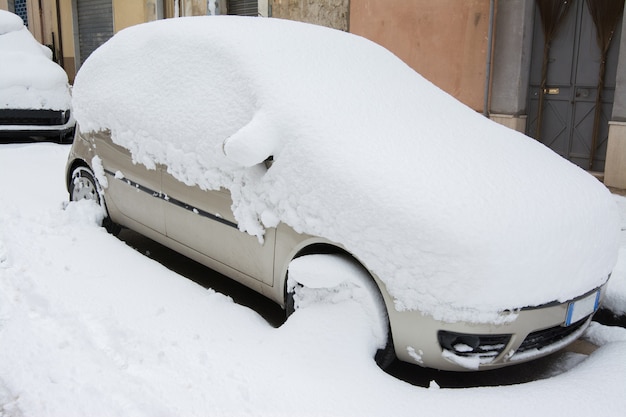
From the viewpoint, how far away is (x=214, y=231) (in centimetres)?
360

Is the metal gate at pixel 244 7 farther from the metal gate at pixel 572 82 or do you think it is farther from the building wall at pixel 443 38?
the metal gate at pixel 572 82

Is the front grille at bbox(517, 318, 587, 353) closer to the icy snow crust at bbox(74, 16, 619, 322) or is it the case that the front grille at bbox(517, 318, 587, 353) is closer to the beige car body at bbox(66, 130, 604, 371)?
the beige car body at bbox(66, 130, 604, 371)

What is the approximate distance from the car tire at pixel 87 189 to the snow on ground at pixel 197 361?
2.81ft

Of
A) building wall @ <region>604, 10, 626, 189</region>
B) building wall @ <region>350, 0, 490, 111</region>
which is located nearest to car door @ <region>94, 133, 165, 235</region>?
building wall @ <region>604, 10, 626, 189</region>

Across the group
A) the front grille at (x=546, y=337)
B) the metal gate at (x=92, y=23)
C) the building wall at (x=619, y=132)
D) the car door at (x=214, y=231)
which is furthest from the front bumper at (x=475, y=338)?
the metal gate at (x=92, y=23)

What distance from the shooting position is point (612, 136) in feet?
24.9

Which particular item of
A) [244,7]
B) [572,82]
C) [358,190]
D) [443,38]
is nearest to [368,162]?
[358,190]

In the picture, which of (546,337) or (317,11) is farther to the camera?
(317,11)

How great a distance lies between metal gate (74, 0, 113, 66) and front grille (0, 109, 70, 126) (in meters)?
8.77

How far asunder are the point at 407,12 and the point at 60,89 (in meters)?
5.40

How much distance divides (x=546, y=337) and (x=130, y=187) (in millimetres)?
2850

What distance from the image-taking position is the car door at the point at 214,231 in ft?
11.0

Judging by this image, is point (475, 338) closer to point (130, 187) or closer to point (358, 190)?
point (358, 190)

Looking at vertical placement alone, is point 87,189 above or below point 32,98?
below
